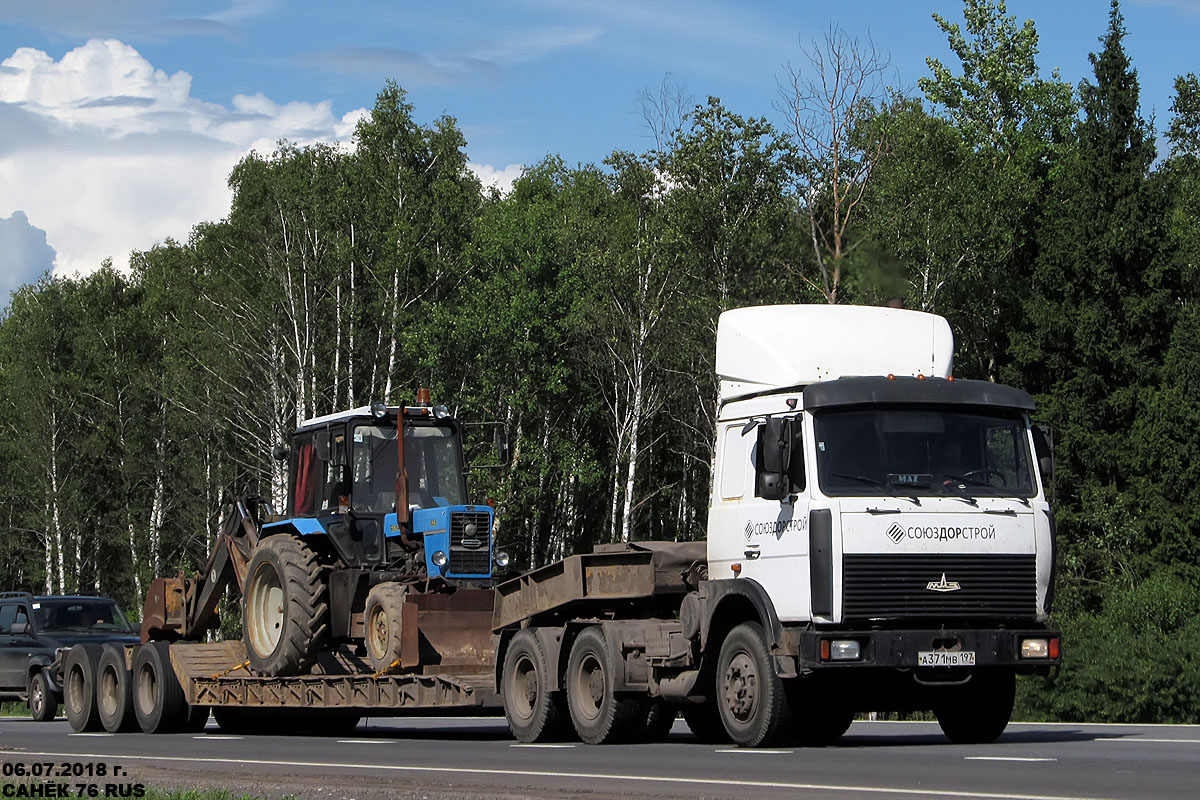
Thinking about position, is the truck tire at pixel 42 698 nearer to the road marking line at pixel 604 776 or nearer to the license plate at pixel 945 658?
the road marking line at pixel 604 776

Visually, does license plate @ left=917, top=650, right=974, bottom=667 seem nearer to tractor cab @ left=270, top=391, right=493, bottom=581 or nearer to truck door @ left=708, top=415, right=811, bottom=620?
truck door @ left=708, top=415, right=811, bottom=620

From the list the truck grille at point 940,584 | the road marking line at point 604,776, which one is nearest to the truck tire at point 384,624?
the road marking line at point 604,776

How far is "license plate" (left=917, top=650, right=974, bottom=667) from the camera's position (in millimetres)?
13789

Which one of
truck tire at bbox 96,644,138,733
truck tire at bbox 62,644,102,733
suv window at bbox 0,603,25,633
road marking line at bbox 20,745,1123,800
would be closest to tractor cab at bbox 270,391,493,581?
truck tire at bbox 96,644,138,733

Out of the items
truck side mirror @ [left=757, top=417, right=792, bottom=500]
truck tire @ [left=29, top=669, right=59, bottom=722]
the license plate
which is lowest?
truck tire @ [left=29, top=669, right=59, bottom=722]

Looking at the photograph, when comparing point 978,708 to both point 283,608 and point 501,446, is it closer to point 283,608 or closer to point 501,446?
point 501,446

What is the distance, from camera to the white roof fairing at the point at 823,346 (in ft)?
49.4

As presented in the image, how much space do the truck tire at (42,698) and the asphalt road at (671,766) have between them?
757 cm

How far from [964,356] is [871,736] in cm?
3571

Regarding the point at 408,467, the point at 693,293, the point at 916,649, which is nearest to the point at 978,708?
the point at 916,649

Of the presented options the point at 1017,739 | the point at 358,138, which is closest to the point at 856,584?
the point at 1017,739

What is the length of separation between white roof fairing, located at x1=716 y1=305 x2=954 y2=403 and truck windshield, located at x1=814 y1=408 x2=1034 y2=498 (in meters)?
0.68

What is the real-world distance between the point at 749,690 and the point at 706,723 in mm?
2848

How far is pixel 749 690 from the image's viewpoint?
14.4 metres
